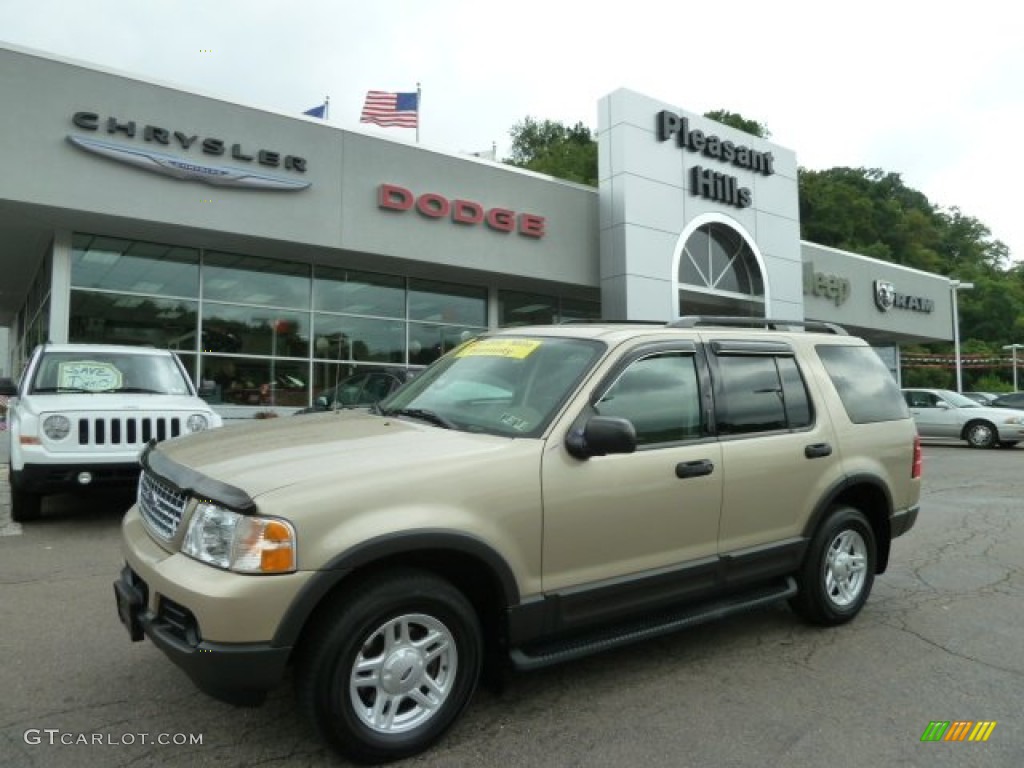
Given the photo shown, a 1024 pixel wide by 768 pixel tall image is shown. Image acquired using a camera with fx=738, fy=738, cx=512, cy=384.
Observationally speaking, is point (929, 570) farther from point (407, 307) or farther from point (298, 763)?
point (407, 307)

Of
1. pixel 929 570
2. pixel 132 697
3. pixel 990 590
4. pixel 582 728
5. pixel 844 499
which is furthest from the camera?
pixel 929 570

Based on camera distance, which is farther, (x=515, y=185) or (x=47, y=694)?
(x=515, y=185)

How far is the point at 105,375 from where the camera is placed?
792 cm

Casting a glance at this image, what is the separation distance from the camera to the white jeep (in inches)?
268

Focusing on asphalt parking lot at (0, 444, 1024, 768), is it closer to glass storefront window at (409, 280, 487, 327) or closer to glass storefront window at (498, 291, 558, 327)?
glass storefront window at (409, 280, 487, 327)

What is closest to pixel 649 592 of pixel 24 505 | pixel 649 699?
pixel 649 699

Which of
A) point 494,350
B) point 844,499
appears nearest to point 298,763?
point 494,350

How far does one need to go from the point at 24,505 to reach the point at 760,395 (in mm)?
7041

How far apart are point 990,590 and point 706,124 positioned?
15.8m

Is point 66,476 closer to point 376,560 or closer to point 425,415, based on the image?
point 425,415

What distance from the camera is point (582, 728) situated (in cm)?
316

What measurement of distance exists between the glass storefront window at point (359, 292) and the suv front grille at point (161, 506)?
1306 centimetres

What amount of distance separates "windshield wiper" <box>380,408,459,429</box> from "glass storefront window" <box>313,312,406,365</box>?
12.7m

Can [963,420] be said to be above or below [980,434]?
above
